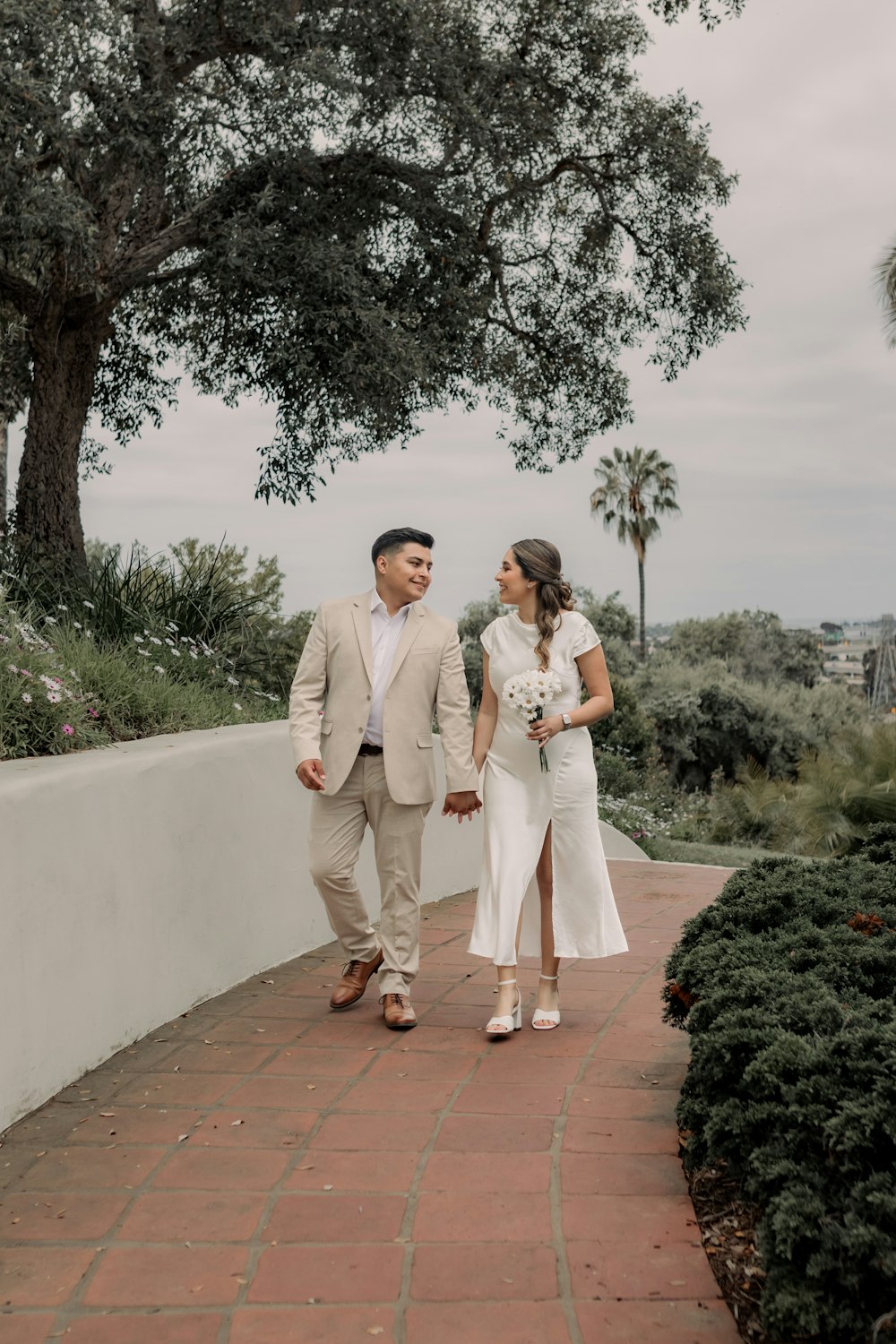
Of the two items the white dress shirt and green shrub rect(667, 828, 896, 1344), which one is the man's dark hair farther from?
green shrub rect(667, 828, 896, 1344)

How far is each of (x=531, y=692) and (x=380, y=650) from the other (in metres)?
0.77

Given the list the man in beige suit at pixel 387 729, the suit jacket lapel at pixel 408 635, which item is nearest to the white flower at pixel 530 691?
the man in beige suit at pixel 387 729

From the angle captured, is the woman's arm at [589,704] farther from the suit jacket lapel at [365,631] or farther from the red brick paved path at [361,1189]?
the red brick paved path at [361,1189]

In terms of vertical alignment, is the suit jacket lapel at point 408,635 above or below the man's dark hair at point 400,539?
below

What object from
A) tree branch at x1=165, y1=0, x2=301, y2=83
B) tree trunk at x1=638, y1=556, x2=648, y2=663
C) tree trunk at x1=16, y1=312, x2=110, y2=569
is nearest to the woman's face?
tree branch at x1=165, y1=0, x2=301, y2=83

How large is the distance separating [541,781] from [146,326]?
9.20 metres

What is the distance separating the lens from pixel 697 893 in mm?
8359

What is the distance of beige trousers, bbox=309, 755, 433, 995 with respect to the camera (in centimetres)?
520

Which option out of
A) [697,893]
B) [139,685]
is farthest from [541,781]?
[697,893]

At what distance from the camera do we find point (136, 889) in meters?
5.01

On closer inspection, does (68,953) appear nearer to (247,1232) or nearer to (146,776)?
(146,776)

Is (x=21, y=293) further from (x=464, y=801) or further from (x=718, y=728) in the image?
(x=718, y=728)

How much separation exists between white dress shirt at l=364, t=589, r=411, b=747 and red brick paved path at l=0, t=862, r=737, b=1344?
1.23 metres

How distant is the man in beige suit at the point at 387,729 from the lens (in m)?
5.11
